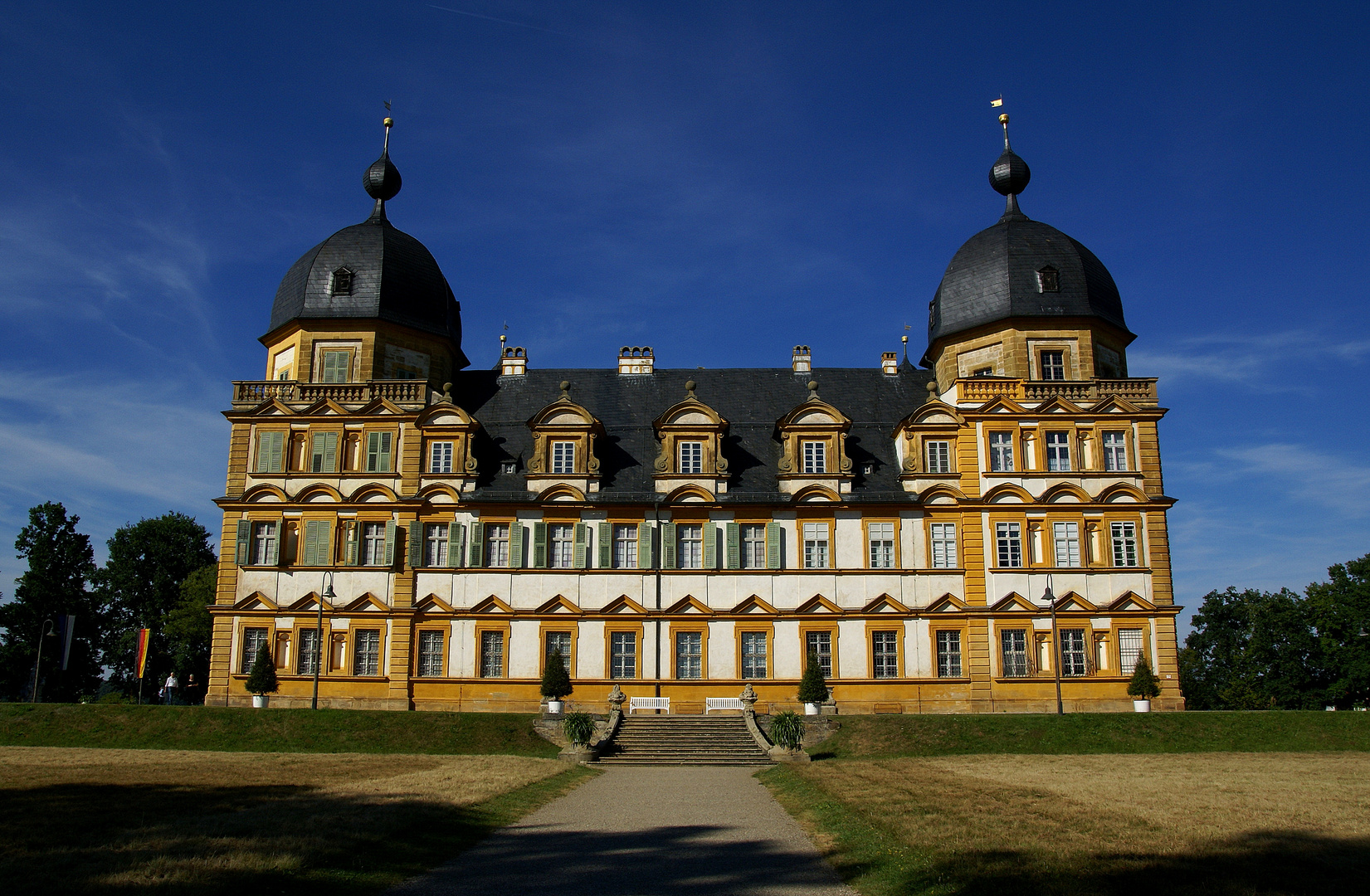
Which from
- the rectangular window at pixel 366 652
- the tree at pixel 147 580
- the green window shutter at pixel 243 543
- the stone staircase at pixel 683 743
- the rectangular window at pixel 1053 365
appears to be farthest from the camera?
the tree at pixel 147 580

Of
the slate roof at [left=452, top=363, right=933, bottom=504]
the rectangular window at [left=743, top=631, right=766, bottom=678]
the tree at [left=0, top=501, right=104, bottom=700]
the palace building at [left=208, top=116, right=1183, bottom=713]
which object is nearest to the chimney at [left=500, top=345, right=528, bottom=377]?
the slate roof at [left=452, top=363, right=933, bottom=504]

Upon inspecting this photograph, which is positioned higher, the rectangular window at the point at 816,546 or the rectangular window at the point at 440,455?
the rectangular window at the point at 440,455

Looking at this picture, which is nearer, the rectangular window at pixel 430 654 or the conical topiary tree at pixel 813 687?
the conical topiary tree at pixel 813 687

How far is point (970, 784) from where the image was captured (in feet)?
58.3

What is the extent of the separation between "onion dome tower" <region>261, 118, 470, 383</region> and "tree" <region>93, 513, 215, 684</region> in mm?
25092

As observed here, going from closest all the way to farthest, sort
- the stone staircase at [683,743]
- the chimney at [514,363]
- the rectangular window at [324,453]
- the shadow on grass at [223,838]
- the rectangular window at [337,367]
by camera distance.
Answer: the shadow on grass at [223,838] → the stone staircase at [683,743] → the rectangular window at [324,453] → the rectangular window at [337,367] → the chimney at [514,363]

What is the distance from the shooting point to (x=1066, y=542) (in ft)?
115

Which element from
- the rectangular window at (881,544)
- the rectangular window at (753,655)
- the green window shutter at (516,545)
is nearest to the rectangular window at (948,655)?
the rectangular window at (881,544)

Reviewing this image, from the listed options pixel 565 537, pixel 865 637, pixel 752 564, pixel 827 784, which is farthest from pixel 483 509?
pixel 827 784

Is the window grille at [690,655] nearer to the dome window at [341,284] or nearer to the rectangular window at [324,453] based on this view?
the rectangular window at [324,453]

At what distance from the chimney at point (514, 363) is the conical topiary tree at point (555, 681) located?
12890mm

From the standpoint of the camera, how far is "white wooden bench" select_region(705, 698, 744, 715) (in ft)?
109

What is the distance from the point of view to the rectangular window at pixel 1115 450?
1404 inches

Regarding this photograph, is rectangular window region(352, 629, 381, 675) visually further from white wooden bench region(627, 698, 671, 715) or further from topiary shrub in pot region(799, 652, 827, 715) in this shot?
topiary shrub in pot region(799, 652, 827, 715)
